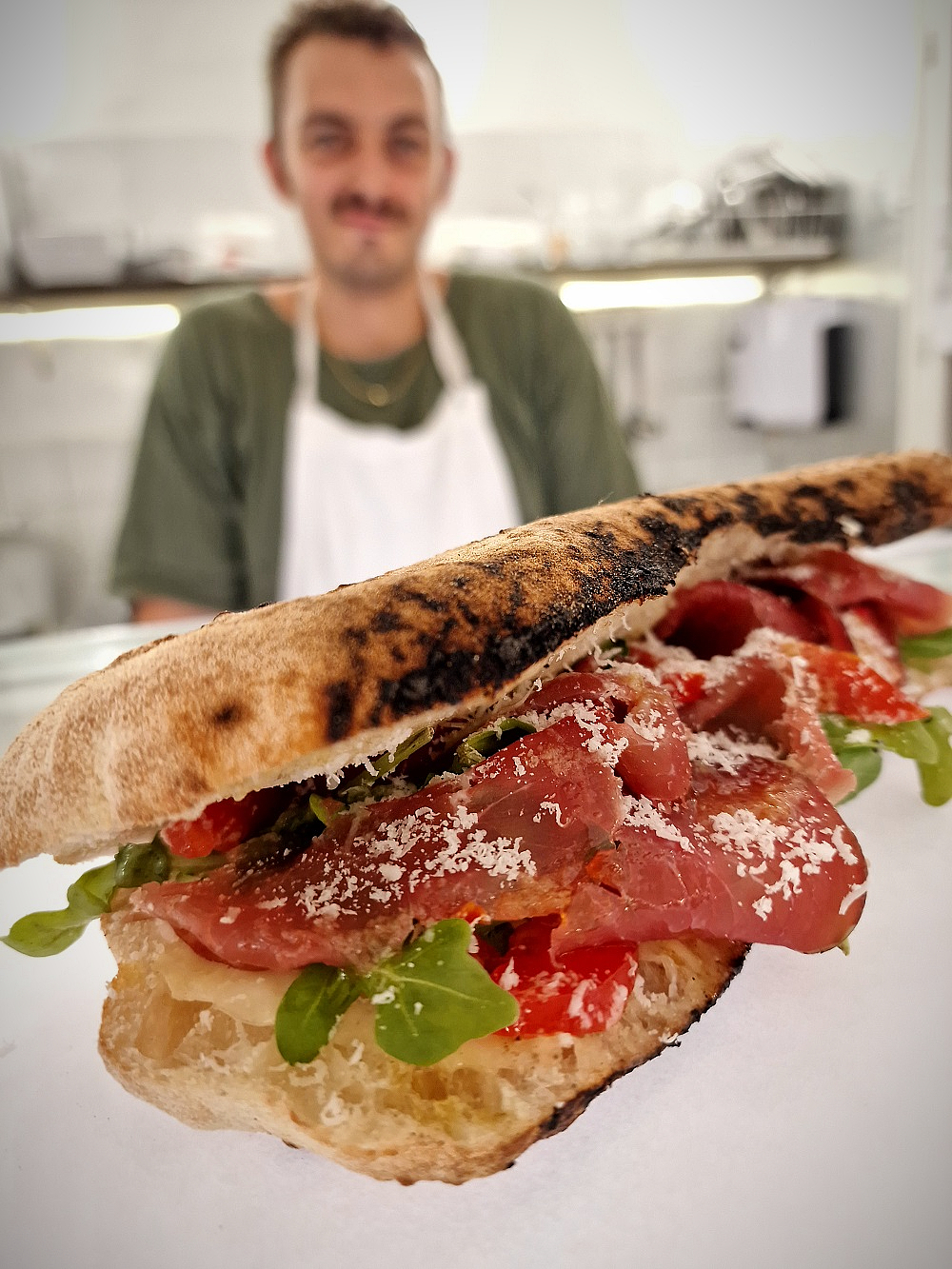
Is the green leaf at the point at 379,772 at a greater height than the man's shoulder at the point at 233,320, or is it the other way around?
the man's shoulder at the point at 233,320

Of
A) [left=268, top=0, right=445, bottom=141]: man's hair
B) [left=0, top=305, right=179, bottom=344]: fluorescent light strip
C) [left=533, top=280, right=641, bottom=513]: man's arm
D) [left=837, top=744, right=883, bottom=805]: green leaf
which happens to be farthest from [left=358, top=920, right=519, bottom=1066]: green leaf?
[left=0, top=305, right=179, bottom=344]: fluorescent light strip

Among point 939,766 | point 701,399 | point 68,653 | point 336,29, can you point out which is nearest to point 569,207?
point 701,399

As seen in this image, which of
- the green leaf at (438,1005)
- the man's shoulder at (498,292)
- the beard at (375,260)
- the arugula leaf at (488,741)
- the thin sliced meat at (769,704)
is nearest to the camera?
the green leaf at (438,1005)

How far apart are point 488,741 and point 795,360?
21.0 feet

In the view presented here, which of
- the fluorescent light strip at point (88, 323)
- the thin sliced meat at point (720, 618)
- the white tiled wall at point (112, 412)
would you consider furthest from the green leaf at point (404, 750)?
the white tiled wall at point (112, 412)

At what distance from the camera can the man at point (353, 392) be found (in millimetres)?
4152

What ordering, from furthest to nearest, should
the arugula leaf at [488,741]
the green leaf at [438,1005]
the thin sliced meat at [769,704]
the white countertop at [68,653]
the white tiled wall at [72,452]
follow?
the white tiled wall at [72,452]
the white countertop at [68,653]
the thin sliced meat at [769,704]
the arugula leaf at [488,741]
the green leaf at [438,1005]

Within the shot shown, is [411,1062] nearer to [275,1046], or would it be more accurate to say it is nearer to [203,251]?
[275,1046]

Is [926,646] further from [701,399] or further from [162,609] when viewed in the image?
[701,399]

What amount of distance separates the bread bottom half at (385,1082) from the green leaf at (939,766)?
2.64 ft

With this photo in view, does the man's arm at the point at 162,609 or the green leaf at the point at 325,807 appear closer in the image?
the green leaf at the point at 325,807

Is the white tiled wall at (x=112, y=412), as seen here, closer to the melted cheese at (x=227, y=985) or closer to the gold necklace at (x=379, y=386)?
the gold necklace at (x=379, y=386)

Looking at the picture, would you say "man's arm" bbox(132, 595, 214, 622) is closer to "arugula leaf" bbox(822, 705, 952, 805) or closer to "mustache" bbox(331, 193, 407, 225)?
"mustache" bbox(331, 193, 407, 225)

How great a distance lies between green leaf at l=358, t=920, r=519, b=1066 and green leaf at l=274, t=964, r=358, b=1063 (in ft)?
0.18
